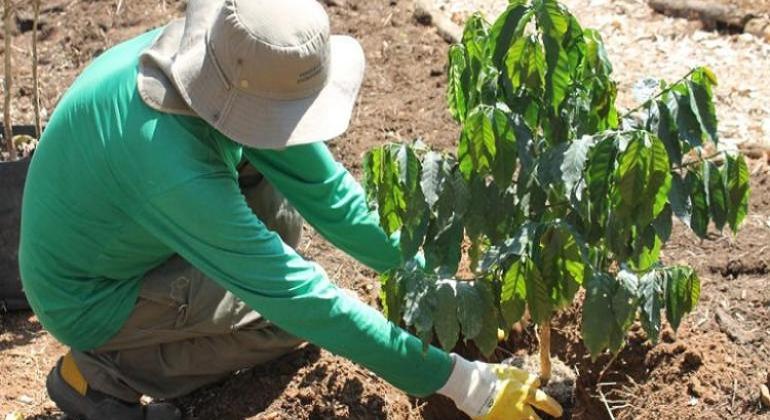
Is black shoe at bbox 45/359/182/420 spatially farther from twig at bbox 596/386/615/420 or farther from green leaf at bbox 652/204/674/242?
green leaf at bbox 652/204/674/242

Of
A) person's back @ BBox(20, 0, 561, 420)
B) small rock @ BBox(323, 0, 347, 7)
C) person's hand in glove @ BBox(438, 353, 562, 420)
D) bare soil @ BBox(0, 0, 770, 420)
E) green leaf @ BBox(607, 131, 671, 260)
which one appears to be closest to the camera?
green leaf @ BBox(607, 131, 671, 260)

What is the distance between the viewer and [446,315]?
308 cm

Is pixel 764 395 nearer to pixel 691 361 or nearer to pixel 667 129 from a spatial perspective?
pixel 691 361

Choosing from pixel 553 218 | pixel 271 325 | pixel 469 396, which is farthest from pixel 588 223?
pixel 271 325

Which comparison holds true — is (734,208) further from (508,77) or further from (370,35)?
(370,35)

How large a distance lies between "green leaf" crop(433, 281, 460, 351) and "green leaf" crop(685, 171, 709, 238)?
0.62 m

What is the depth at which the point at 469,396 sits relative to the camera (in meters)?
3.53

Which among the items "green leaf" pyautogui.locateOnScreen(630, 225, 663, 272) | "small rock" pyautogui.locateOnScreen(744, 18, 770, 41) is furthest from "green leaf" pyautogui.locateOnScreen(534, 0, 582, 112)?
"small rock" pyautogui.locateOnScreen(744, 18, 770, 41)

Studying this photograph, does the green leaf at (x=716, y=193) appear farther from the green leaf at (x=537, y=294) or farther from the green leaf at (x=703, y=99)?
the green leaf at (x=537, y=294)

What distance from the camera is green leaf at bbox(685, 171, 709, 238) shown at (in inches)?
117

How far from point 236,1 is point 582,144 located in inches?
35.2

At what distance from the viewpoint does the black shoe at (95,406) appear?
153 inches

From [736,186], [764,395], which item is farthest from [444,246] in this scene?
[764,395]

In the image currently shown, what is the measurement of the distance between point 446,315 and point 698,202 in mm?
680
